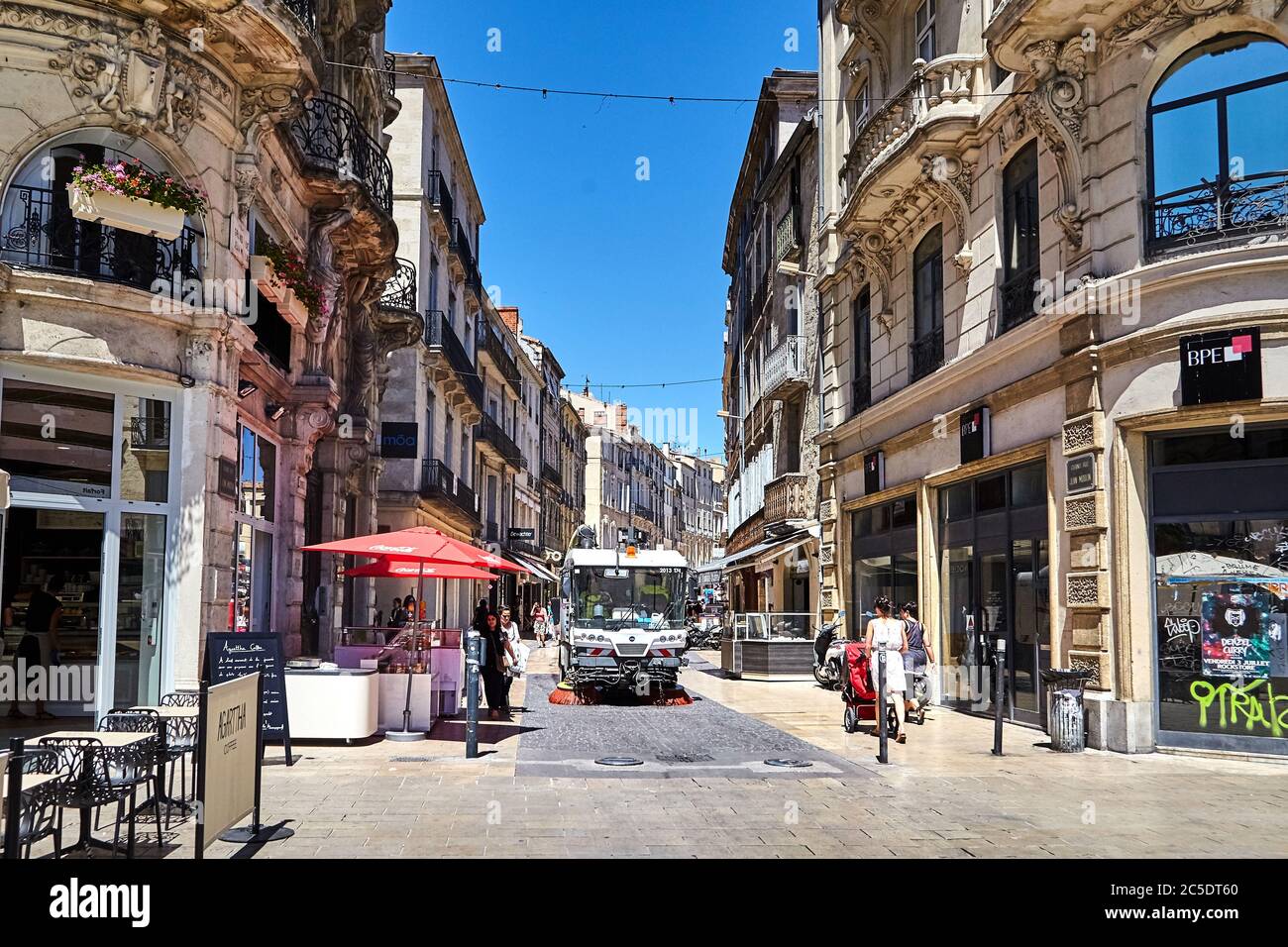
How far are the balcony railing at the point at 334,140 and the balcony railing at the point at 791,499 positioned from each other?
40.4 feet

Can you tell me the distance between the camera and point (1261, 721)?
11398 mm

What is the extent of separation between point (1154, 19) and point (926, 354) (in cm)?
689

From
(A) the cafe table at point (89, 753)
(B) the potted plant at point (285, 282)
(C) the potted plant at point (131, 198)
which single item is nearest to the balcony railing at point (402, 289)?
(B) the potted plant at point (285, 282)

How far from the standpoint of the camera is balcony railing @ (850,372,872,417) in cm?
2164

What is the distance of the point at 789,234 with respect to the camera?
101ft

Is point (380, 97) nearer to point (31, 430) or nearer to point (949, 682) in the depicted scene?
point (31, 430)

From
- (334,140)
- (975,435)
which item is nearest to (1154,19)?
(975,435)

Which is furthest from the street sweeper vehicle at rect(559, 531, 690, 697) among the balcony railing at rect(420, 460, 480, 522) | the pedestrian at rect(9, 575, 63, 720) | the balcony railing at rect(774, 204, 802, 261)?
the balcony railing at rect(774, 204, 802, 261)

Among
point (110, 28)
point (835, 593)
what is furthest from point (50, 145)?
point (835, 593)

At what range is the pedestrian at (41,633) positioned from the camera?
11.5m

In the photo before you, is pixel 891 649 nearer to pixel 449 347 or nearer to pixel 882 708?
pixel 882 708

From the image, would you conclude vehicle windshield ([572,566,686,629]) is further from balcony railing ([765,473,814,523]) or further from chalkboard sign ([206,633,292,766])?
chalkboard sign ([206,633,292,766])

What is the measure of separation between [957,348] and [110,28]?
11801 mm

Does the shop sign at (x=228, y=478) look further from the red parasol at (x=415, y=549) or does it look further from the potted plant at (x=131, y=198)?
the potted plant at (x=131, y=198)
